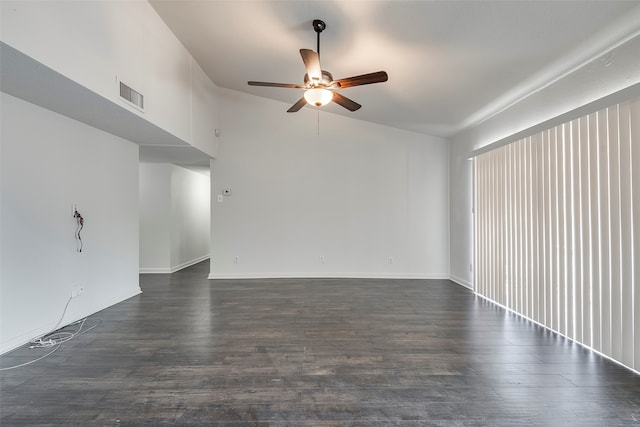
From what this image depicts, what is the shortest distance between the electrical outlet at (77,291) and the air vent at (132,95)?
85.3 inches

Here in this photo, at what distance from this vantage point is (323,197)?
5211 mm

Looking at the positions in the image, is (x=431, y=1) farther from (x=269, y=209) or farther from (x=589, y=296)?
(x=269, y=209)

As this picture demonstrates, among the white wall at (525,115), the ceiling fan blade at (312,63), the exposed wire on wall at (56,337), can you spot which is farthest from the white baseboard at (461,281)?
the exposed wire on wall at (56,337)

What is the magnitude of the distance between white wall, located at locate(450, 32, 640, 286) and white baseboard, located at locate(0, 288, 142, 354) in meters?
5.26

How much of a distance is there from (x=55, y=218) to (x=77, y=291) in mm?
877

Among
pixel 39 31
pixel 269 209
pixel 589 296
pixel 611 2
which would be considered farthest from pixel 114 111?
pixel 589 296

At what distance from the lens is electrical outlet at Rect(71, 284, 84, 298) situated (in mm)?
3090

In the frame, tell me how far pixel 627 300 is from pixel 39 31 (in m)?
A: 4.64

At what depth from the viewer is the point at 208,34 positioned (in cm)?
332

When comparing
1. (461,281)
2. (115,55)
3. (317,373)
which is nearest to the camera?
(317,373)

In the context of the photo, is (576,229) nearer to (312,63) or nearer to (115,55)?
(312,63)

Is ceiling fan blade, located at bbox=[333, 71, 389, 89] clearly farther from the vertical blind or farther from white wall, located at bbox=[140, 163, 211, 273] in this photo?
white wall, located at bbox=[140, 163, 211, 273]

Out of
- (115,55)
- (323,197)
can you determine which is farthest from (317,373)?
(323,197)

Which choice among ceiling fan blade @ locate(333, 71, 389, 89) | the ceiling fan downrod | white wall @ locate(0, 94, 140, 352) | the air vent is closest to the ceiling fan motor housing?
ceiling fan blade @ locate(333, 71, 389, 89)
